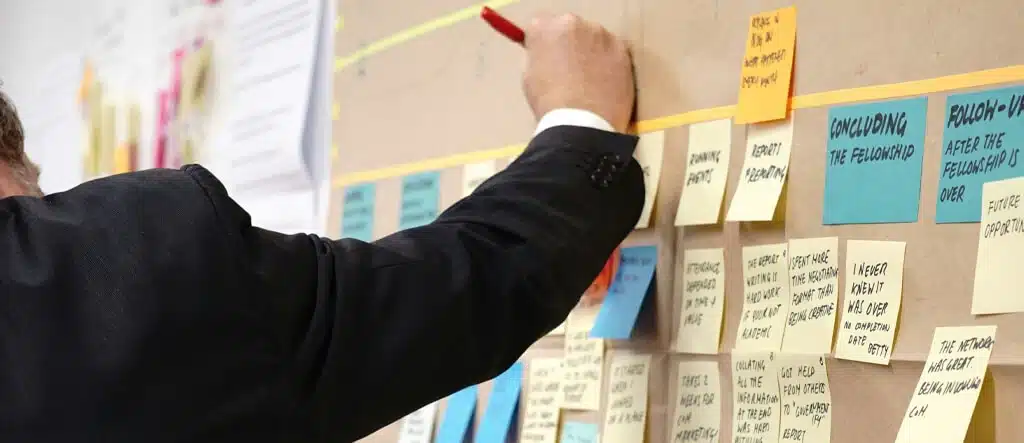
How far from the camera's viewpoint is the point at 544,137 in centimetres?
74

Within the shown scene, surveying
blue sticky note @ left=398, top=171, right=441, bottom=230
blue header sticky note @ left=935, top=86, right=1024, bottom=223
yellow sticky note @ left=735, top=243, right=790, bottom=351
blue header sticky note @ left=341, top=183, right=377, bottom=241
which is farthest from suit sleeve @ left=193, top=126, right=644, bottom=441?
blue header sticky note @ left=341, top=183, right=377, bottom=241

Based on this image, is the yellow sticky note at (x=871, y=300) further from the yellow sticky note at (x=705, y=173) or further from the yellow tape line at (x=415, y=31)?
the yellow tape line at (x=415, y=31)

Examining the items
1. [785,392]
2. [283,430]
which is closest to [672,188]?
[785,392]

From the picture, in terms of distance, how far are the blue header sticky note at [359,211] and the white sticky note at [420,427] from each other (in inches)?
8.3

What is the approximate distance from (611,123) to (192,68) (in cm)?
99

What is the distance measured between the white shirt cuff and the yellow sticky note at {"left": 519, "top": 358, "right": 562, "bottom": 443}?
0.23m

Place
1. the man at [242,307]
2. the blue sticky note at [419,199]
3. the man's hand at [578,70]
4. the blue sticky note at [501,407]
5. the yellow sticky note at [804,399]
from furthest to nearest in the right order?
1. the blue sticky note at [419,199]
2. the blue sticky note at [501,407]
3. the man's hand at [578,70]
4. the yellow sticky note at [804,399]
5. the man at [242,307]

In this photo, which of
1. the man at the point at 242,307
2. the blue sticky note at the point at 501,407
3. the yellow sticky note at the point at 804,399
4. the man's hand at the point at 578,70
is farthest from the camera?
the blue sticky note at the point at 501,407

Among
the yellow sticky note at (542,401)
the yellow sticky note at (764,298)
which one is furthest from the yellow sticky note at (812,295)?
the yellow sticky note at (542,401)

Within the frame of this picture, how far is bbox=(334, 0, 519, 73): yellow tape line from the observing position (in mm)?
1000

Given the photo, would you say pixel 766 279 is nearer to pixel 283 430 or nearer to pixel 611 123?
pixel 611 123

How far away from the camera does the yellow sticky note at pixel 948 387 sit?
1.89 feet

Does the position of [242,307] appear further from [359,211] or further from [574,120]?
[359,211]

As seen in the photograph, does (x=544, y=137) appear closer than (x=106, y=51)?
Yes
